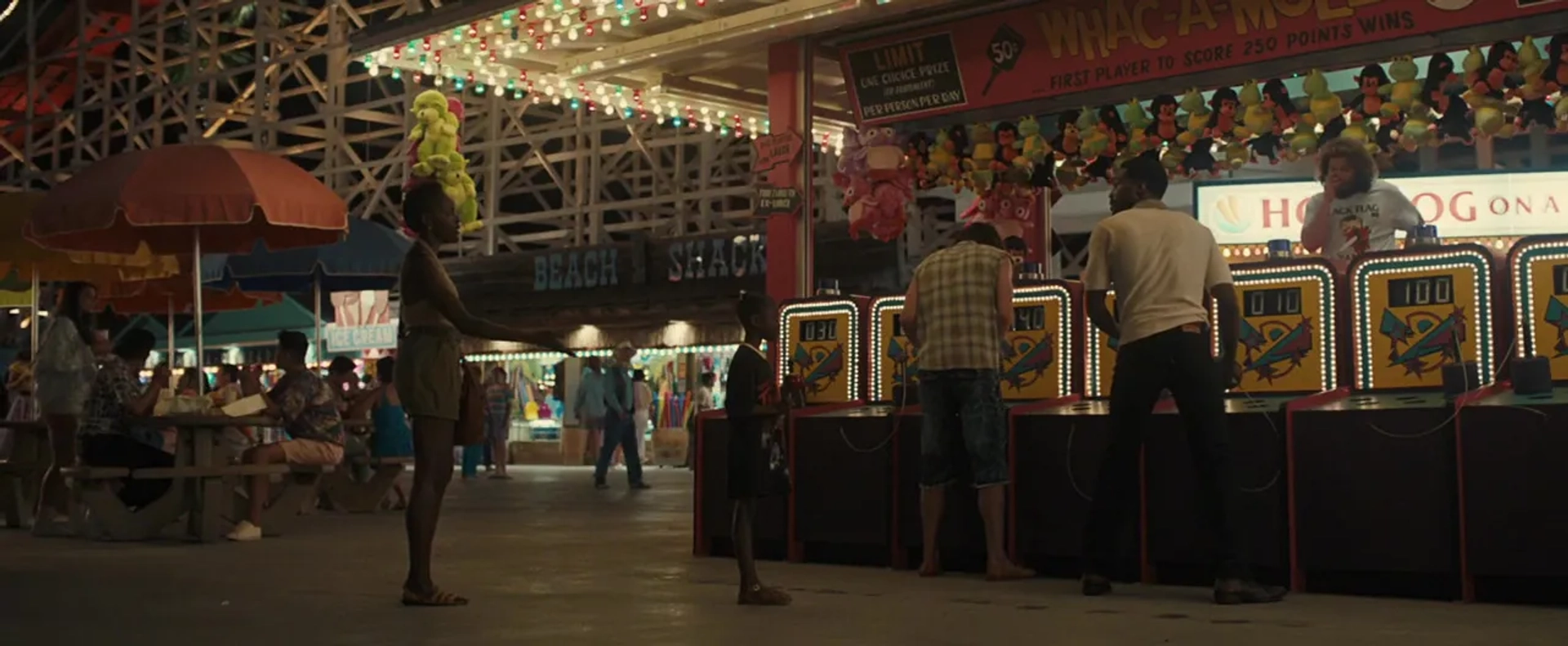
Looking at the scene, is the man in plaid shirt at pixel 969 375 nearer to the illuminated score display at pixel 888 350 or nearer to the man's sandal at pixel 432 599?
the illuminated score display at pixel 888 350

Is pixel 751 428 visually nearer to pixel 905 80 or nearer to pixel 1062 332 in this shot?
pixel 1062 332

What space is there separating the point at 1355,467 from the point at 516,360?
2181 cm

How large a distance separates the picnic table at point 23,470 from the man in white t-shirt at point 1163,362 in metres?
8.10

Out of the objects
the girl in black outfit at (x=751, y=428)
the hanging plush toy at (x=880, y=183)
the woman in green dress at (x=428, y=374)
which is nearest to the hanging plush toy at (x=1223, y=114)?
the hanging plush toy at (x=880, y=183)

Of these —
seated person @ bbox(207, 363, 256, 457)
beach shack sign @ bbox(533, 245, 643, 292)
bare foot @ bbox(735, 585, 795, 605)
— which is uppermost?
beach shack sign @ bbox(533, 245, 643, 292)

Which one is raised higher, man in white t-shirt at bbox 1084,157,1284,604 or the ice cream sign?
the ice cream sign

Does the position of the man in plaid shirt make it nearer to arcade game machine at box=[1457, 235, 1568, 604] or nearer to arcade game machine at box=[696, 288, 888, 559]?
arcade game machine at box=[696, 288, 888, 559]

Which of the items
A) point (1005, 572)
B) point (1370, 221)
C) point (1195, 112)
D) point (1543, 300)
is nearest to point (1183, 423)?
point (1005, 572)

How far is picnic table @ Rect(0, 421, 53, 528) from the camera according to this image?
484 inches

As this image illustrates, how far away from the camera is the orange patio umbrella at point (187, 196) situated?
10945 millimetres

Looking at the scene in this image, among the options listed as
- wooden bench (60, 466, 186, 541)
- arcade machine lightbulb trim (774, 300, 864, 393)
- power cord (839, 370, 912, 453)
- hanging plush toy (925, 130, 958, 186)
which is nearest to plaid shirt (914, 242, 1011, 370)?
power cord (839, 370, 912, 453)

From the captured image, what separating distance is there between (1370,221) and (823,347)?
2.96 m

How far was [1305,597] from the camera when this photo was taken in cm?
690

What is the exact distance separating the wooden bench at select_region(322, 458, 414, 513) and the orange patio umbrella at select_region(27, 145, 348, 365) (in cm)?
268
